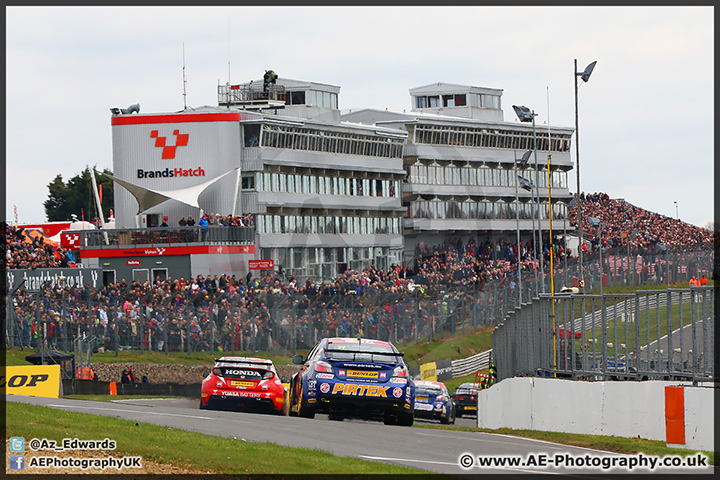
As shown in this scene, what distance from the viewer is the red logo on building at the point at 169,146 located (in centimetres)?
6681

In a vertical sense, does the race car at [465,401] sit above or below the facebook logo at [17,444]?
below

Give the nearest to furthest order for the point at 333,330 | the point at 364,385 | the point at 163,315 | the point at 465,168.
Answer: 1. the point at 364,385
2. the point at 163,315
3. the point at 333,330
4. the point at 465,168

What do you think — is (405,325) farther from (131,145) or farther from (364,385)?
(131,145)

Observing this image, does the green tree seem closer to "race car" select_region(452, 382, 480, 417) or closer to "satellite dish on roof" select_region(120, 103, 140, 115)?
"satellite dish on roof" select_region(120, 103, 140, 115)

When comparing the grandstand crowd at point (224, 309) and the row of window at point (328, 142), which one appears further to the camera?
the row of window at point (328, 142)

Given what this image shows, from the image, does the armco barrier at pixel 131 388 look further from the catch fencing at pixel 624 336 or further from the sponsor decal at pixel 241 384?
the catch fencing at pixel 624 336

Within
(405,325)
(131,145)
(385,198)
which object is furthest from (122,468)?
(385,198)

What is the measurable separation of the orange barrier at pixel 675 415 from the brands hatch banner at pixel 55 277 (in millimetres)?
32684

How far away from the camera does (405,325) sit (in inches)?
1708

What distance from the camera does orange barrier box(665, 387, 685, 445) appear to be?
17016 mm

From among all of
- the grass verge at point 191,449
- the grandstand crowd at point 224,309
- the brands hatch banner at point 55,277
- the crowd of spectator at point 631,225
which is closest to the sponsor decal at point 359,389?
the grass verge at point 191,449

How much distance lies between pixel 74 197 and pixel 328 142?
5216cm

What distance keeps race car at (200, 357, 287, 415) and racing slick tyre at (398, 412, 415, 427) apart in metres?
4.04

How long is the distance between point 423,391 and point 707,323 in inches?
525
